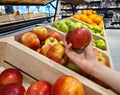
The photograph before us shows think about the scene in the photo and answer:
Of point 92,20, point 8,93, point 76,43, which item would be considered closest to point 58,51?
point 76,43

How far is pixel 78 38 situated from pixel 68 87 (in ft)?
0.98

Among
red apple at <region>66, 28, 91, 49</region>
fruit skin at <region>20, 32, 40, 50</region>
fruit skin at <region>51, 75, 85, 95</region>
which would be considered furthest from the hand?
fruit skin at <region>20, 32, 40, 50</region>

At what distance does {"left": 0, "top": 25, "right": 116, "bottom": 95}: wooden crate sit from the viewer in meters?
0.78

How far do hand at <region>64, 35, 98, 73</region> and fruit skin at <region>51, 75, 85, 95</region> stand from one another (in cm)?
13

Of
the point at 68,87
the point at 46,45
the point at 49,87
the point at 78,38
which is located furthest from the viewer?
the point at 46,45

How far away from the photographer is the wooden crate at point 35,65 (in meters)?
0.78

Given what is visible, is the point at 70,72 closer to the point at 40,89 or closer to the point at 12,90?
the point at 40,89

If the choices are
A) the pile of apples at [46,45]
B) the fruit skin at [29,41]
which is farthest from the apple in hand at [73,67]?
the fruit skin at [29,41]

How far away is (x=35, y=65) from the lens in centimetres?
89

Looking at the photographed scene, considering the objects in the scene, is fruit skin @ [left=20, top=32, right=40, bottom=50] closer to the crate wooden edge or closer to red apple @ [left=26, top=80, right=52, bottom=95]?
the crate wooden edge

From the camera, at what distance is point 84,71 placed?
0.87 meters

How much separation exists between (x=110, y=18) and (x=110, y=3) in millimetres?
893

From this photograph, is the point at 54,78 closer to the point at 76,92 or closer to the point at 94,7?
the point at 76,92

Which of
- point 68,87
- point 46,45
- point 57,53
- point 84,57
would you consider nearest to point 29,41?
point 46,45
